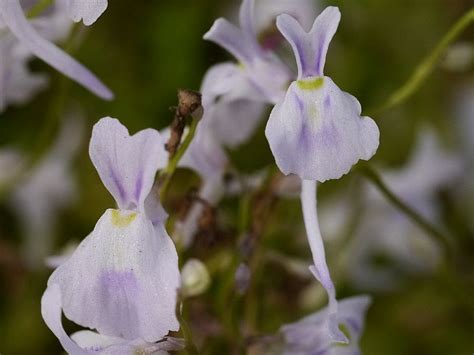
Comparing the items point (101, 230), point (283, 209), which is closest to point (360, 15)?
point (283, 209)

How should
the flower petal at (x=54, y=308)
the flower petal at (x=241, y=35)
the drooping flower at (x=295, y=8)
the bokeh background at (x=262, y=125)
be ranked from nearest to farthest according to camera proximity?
1. the flower petal at (x=54, y=308)
2. the flower petal at (x=241, y=35)
3. the bokeh background at (x=262, y=125)
4. the drooping flower at (x=295, y=8)

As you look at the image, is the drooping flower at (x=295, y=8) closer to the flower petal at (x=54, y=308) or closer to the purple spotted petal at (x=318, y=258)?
the purple spotted petal at (x=318, y=258)

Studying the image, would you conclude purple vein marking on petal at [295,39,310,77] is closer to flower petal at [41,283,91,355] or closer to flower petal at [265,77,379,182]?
flower petal at [265,77,379,182]

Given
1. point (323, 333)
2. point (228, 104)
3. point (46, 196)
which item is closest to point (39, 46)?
point (228, 104)

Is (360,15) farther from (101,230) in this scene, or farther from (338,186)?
(101,230)

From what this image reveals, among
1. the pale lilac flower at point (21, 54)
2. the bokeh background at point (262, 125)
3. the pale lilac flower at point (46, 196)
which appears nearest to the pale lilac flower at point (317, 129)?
the pale lilac flower at point (21, 54)

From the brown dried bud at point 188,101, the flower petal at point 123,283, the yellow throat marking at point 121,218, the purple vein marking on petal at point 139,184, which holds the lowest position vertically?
the flower petal at point 123,283
